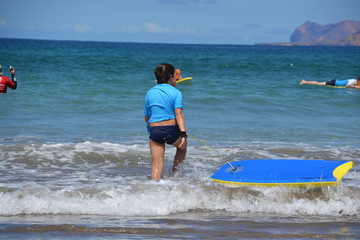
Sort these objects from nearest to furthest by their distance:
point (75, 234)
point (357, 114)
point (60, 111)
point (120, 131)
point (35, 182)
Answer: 1. point (75, 234)
2. point (35, 182)
3. point (120, 131)
4. point (60, 111)
5. point (357, 114)

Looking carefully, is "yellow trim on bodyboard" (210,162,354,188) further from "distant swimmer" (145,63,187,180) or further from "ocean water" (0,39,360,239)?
"distant swimmer" (145,63,187,180)

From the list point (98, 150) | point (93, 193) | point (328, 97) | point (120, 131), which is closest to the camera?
point (93, 193)

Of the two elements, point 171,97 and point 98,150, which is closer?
point 171,97

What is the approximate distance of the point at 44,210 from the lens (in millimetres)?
4566

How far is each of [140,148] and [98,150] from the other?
702mm

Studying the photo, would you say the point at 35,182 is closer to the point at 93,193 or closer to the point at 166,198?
the point at 93,193

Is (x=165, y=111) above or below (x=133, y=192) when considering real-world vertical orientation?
above

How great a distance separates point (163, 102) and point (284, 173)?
160cm

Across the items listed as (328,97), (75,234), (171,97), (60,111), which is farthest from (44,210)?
(328,97)

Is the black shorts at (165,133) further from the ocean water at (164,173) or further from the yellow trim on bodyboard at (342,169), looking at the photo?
the yellow trim on bodyboard at (342,169)

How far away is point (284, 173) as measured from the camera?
5215 millimetres

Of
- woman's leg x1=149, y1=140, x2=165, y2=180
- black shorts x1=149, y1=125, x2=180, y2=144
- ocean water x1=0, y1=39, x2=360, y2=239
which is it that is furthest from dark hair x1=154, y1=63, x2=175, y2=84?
ocean water x1=0, y1=39, x2=360, y2=239

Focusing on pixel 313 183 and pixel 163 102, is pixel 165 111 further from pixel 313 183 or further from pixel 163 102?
pixel 313 183

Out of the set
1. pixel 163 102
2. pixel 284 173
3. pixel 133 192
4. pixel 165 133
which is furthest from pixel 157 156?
pixel 284 173
